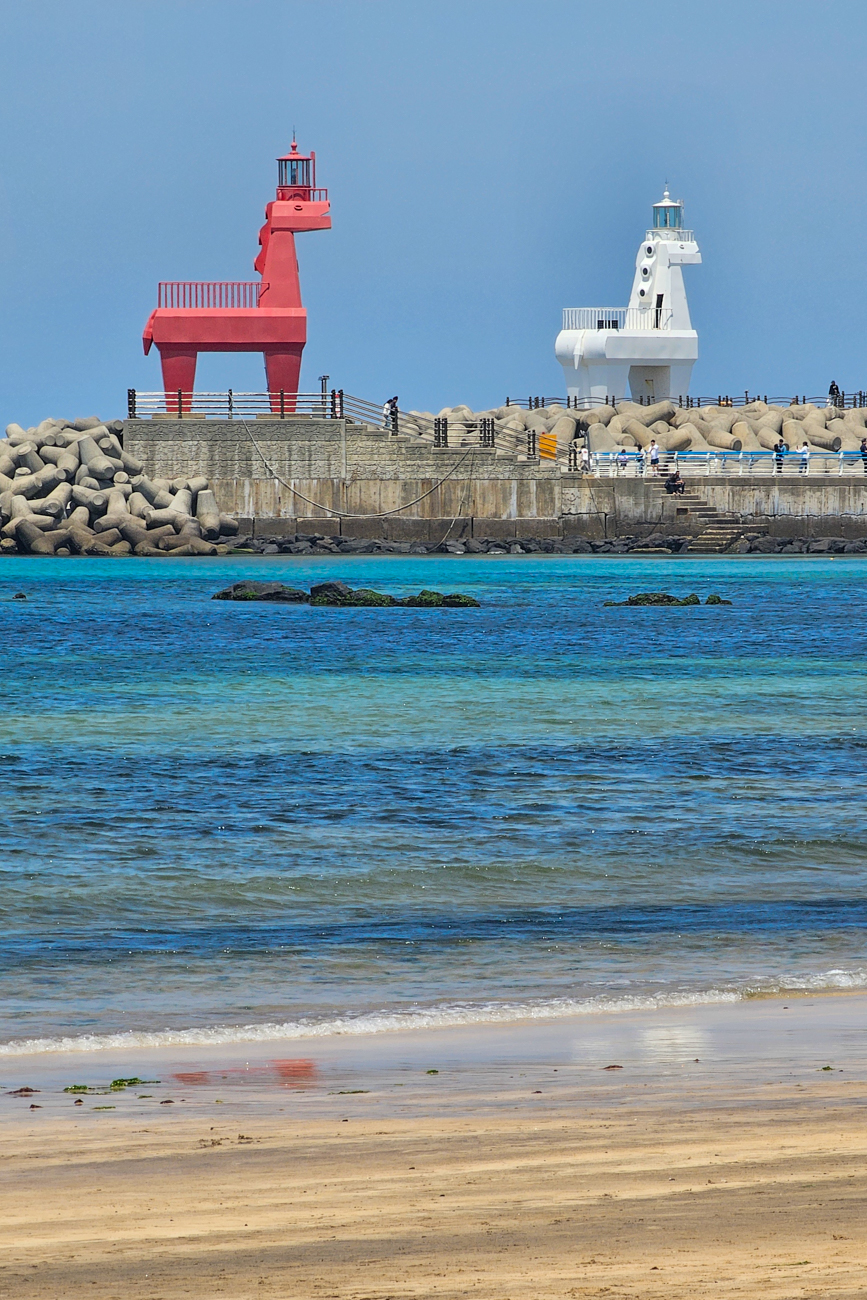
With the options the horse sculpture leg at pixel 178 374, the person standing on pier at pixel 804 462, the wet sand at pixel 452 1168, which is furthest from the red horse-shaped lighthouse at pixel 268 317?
the wet sand at pixel 452 1168

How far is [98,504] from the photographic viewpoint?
42.9 m

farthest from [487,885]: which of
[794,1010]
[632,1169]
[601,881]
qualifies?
[632,1169]

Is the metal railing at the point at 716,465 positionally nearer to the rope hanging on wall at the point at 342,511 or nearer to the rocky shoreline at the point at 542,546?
the rocky shoreline at the point at 542,546

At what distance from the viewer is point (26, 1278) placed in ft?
9.96

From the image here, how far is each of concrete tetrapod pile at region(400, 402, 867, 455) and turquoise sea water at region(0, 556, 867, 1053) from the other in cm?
2671

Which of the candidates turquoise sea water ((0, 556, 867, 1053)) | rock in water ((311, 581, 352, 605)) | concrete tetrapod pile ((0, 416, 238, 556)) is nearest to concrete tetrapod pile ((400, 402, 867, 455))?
concrete tetrapod pile ((0, 416, 238, 556))

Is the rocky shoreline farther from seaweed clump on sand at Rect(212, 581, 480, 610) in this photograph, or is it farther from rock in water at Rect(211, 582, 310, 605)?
rock in water at Rect(211, 582, 310, 605)

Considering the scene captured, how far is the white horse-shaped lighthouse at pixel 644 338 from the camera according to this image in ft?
216

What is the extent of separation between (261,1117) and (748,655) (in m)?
17.9

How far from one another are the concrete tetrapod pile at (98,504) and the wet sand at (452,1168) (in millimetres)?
38556

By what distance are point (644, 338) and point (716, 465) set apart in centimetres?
2065

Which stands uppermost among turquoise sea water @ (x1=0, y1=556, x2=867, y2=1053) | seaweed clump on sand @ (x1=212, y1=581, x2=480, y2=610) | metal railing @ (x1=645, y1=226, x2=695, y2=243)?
metal railing @ (x1=645, y1=226, x2=695, y2=243)

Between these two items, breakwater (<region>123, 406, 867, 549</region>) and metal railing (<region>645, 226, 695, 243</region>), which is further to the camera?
metal railing (<region>645, 226, 695, 243</region>)

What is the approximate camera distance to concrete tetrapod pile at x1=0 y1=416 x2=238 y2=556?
140 ft
